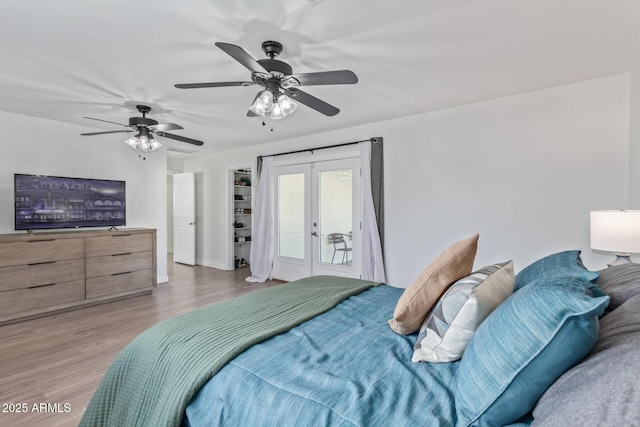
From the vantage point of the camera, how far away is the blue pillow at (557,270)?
4.11 feet

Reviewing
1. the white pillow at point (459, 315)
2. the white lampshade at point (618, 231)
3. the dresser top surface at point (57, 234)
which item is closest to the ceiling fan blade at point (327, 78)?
the white pillow at point (459, 315)

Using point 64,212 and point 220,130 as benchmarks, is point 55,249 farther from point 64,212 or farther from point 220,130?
point 220,130

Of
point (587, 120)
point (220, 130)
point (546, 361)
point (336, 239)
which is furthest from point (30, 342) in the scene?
point (587, 120)

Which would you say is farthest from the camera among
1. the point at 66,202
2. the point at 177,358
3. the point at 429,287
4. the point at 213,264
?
the point at 213,264

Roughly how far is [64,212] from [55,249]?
21.9 inches

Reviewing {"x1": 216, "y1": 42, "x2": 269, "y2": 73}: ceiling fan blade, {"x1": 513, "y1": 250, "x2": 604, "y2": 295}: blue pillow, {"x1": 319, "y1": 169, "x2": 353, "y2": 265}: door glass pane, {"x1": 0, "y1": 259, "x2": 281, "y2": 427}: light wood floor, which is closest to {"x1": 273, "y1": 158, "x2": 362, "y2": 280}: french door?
{"x1": 319, "y1": 169, "x2": 353, "y2": 265}: door glass pane

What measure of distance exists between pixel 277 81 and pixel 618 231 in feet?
8.32

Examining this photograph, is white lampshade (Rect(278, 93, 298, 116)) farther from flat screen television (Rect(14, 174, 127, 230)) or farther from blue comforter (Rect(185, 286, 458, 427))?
flat screen television (Rect(14, 174, 127, 230))

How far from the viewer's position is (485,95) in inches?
127

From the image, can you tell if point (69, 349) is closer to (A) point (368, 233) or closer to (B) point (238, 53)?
(B) point (238, 53)

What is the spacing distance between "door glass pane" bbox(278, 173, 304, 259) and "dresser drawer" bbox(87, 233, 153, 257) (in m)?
2.03

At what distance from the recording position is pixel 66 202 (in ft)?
13.1

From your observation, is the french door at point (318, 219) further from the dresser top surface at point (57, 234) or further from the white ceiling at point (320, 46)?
the dresser top surface at point (57, 234)

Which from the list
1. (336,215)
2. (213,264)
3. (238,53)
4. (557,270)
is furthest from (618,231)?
(213,264)
